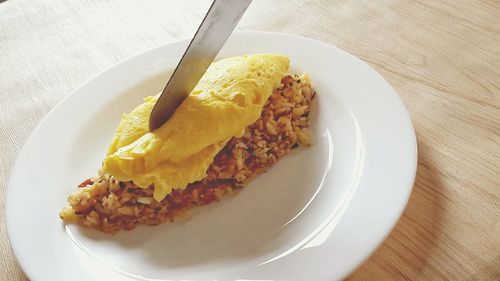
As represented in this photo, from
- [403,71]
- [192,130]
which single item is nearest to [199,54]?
[192,130]

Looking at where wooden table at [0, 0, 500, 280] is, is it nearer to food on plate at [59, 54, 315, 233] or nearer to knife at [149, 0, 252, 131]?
food on plate at [59, 54, 315, 233]

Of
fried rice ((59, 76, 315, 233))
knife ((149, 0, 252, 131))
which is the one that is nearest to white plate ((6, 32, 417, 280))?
fried rice ((59, 76, 315, 233))

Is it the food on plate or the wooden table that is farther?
the food on plate

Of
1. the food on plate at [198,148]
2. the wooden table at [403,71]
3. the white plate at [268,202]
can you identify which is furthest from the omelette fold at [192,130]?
the wooden table at [403,71]

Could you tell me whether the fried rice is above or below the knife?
below

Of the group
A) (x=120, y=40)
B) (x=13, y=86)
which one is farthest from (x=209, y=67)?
(x=13, y=86)

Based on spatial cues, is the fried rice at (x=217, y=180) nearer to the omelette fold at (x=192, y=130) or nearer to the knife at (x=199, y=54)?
the omelette fold at (x=192, y=130)
